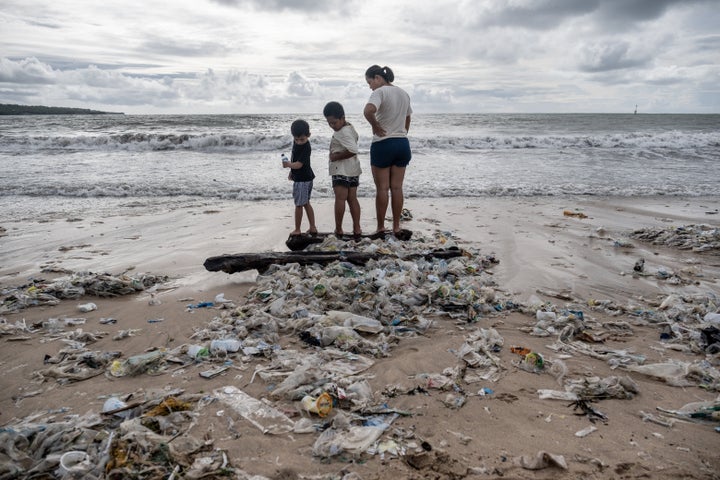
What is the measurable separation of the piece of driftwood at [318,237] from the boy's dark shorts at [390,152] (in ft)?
3.08

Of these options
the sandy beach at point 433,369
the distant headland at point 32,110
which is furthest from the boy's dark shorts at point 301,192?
the distant headland at point 32,110

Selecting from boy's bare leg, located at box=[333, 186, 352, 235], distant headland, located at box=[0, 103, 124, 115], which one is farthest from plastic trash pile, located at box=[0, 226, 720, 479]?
distant headland, located at box=[0, 103, 124, 115]

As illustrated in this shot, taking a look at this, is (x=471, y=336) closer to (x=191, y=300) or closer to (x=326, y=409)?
(x=326, y=409)

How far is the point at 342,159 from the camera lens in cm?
585

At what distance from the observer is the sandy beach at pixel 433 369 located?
2199mm

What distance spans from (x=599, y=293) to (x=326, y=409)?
346cm

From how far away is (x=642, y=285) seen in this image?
16.2 ft

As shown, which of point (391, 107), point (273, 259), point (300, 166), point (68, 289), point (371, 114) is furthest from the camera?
point (300, 166)

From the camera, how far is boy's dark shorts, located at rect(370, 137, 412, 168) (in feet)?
18.7

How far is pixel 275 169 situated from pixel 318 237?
8.44m

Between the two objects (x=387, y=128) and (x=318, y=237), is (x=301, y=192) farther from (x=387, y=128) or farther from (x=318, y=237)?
(x=387, y=128)

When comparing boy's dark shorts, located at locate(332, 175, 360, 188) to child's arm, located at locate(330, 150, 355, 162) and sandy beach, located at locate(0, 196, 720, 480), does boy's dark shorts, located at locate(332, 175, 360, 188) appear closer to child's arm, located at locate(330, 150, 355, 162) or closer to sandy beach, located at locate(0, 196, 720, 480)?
child's arm, located at locate(330, 150, 355, 162)

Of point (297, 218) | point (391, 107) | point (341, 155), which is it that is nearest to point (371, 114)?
point (391, 107)

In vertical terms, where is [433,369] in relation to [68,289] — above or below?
below
